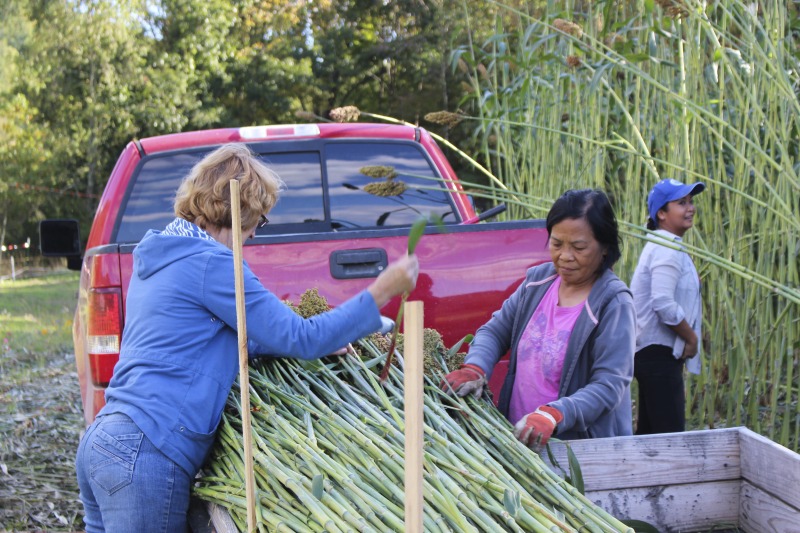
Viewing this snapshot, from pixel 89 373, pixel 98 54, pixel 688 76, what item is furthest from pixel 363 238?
pixel 98 54

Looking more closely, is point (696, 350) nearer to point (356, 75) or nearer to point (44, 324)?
point (44, 324)

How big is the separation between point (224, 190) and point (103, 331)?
1334mm

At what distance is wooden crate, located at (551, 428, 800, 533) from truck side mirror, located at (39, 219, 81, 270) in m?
3.52

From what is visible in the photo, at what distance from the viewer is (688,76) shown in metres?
4.06

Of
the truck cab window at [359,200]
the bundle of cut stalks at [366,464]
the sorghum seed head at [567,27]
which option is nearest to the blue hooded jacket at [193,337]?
the bundle of cut stalks at [366,464]

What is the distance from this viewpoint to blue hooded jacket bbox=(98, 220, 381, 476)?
2.08 metres

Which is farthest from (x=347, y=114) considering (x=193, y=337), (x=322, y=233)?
(x=193, y=337)

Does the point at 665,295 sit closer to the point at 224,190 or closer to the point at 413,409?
the point at 224,190

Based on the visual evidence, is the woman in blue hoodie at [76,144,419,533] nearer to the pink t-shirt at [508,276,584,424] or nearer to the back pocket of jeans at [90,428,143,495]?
the back pocket of jeans at [90,428,143,495]

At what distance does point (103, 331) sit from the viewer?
3309mm

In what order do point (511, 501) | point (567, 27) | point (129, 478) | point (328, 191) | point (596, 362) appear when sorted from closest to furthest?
point (511, 501) → point (129, 478) → point (596, 362) → point (567, 27) → point (328, 191)

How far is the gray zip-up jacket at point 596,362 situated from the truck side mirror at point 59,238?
3.01m

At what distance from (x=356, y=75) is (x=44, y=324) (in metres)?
14.9

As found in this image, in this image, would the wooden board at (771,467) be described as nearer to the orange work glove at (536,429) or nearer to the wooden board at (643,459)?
the wooden board at (643,459)
